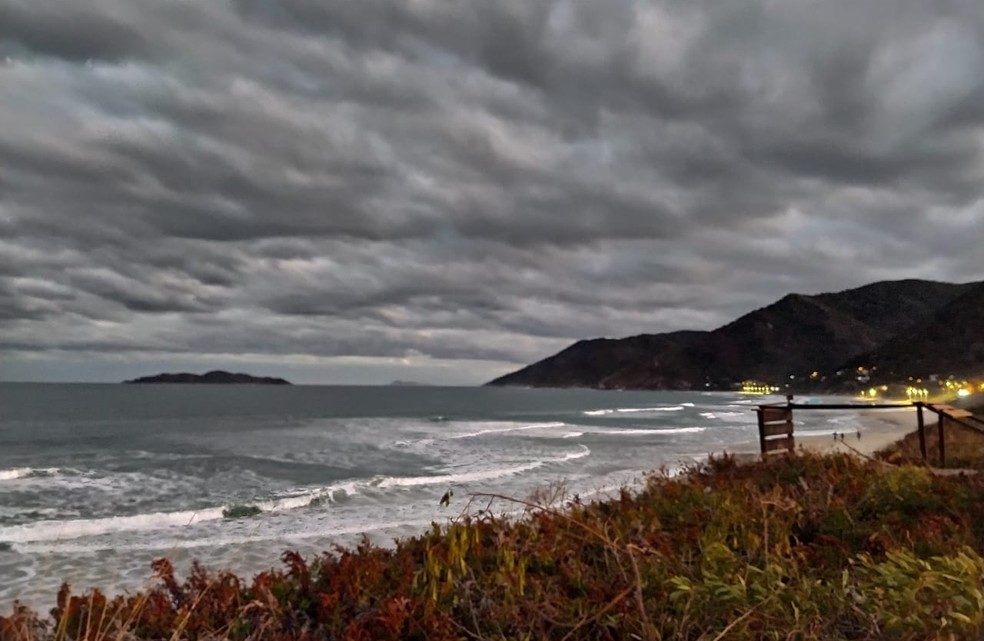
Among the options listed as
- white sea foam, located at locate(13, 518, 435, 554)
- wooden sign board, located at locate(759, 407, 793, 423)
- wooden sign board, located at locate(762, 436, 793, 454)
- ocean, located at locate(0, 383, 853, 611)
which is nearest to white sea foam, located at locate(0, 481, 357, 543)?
ocean, located at locate(0, 383, 853, 611)

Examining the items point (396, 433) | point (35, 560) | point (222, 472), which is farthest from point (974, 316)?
point (35, 560)

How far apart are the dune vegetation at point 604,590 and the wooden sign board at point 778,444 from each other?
6640mm

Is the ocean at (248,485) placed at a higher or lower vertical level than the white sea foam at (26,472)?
lower

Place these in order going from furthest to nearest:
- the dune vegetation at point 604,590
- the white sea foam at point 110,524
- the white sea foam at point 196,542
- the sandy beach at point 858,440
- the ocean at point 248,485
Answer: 1. the sandy beach at point 858,440
2. the white sea foam at point 110,524
3. the white sea foam at point 196,542
4. the ocean at point 248,485
5. the dune vegetation at point 604,590

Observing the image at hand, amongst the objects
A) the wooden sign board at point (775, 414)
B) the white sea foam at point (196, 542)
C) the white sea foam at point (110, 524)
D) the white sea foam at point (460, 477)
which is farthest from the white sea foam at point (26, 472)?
the wooden sign board at point (775, 414)

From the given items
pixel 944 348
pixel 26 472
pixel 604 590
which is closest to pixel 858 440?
pixel 604 590

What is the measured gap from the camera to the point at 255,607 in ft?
15.2

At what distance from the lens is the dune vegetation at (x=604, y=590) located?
393 centimetres

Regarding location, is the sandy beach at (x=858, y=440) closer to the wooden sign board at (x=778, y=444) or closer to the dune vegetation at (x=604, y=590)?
the wooden sign board at (x=778, y=444)

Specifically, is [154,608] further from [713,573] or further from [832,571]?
[832,571]

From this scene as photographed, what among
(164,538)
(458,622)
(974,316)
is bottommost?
(164,538)

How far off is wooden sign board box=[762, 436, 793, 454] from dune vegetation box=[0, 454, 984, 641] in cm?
664

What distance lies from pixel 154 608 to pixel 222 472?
23.4m

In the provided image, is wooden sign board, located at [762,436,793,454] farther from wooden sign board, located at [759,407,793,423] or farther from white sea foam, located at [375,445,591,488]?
white sea foam, located at [375,445,591,488]
